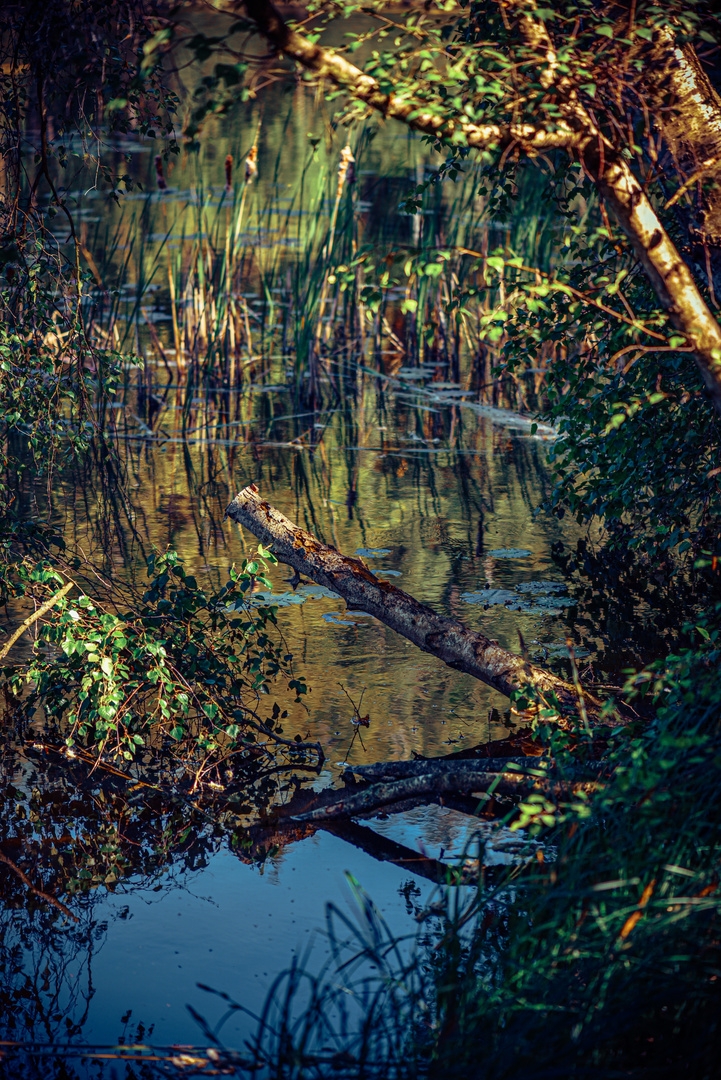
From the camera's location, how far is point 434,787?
3977 mm

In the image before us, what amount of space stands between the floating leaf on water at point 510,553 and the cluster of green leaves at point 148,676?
2338mm

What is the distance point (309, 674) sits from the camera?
5.53 meters

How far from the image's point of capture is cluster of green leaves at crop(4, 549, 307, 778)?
14.5 feet

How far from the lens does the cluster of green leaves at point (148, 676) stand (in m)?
4.43

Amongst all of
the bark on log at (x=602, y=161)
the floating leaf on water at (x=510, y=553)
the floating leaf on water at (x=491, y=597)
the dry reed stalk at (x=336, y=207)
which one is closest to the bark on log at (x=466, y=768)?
the bark on log at (x=602, y=161)

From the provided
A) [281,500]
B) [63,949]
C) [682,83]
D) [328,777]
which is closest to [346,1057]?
[63,949]

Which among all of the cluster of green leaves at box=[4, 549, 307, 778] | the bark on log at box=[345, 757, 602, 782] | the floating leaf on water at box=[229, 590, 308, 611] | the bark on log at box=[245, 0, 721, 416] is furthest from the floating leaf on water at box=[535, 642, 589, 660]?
the bark on log at box=[245, 0, 721, 416]

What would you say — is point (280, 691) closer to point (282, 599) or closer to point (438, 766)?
point (282, 599)

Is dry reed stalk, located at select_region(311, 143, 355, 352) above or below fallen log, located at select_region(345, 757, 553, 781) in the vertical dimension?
above

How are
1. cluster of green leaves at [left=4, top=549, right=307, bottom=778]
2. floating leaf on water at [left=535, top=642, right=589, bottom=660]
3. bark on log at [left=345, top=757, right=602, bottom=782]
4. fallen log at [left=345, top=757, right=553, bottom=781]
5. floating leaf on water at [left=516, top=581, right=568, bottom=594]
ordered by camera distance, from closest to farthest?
1. bark on log at [left=345, top=757, right=602, bottom=782]
2. fallen log at [left=345, top=757, right=553, bottom=781]
3. cluster of green leaves at [left=4, top=549, right=307, bottom=778]
4. floating leaf on water at [left=535, top=642, right=589, bottom=660]
5. floating leaf on water at [left=516, top=581, right=568, bottom=594]

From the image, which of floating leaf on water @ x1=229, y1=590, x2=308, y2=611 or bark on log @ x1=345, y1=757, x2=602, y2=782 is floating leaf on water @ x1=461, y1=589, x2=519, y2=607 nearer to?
floating leaf on water @ x1=229, y1=590, x2=308, y2=611

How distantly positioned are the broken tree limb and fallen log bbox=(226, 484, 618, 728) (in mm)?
380

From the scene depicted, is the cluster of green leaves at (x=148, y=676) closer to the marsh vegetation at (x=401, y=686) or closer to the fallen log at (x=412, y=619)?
the marsh vegetation at (x=401, y=686)

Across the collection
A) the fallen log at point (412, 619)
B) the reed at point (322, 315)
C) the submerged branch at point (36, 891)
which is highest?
the reed at point (322, 315)
